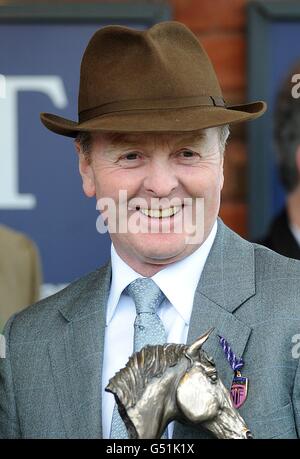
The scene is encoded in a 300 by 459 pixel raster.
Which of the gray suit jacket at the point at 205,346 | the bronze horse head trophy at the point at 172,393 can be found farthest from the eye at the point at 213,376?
the gray suit jacket at the point at 205,346

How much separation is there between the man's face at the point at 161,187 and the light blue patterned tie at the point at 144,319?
0.04 m

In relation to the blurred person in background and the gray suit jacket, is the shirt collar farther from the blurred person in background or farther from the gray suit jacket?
the blurred person in background

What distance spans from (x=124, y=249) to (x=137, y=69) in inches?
14.2

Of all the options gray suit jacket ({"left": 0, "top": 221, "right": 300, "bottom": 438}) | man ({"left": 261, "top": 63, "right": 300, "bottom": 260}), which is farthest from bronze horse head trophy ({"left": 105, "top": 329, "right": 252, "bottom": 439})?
man ({"left": 261, "top": 63, "right": 300, "bottom": 260})

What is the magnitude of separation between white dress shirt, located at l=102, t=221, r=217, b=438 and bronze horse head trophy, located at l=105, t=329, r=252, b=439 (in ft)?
0.82

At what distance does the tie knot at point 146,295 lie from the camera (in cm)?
228

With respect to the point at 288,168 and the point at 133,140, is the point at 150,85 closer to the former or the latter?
the point at 133,140

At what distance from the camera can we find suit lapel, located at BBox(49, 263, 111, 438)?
7.33ft

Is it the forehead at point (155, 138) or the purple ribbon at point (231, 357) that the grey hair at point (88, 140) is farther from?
the purple ribbon at point (231, 357)

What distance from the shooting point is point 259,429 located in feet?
6.97

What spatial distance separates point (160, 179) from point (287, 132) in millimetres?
1821

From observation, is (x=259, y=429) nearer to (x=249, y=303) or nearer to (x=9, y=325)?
(x=249, y=303)

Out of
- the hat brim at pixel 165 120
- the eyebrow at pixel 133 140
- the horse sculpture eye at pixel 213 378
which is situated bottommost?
the horse sculpture eye at pixel 213 378

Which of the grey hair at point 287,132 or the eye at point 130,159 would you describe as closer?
the eye at point 130,159
